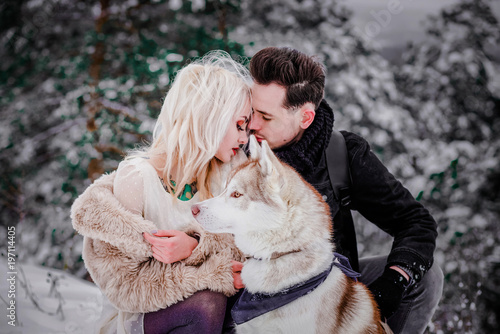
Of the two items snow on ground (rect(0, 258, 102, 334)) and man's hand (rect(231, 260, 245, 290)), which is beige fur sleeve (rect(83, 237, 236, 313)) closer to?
man's hand (rect(231, 260, 245, 290))

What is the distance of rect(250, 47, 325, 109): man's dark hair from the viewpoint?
2.12 m

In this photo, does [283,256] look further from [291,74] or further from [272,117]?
[291,74]

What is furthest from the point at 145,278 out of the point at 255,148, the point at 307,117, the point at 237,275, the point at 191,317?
the point at 307,117

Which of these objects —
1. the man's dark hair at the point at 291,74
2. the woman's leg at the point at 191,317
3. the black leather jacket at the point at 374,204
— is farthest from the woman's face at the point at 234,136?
the woman's leg at the point at 191,317

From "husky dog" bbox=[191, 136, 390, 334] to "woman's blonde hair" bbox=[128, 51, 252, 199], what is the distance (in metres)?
0.29

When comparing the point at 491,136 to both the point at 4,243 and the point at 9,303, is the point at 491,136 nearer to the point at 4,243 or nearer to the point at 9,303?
the point at 9,303

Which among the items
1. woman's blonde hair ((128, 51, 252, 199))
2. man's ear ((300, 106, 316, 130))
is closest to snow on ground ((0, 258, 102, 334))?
woman's blonde hair ((128, 51, 252, 199))

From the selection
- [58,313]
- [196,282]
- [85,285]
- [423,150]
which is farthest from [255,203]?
[423,150]

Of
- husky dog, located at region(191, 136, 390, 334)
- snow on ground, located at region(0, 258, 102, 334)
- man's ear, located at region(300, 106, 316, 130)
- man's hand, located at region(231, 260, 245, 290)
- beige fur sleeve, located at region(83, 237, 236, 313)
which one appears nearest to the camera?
husky dog, located at region(191, 136, 390, 334)

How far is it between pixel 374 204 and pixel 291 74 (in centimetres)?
94

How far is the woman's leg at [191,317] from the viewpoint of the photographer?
66.2 inches

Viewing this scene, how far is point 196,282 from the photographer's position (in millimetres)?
1710

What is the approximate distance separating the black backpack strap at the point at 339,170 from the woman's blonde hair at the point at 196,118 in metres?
0.64

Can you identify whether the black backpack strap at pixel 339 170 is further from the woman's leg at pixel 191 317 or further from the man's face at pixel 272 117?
the woman's leg at pixel 191 317
